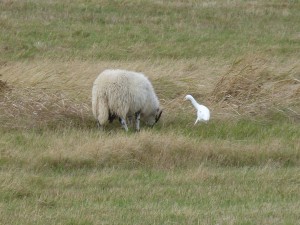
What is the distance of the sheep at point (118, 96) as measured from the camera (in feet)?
39.3

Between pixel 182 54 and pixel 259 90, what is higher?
pixel 259 90

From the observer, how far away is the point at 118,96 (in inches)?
471

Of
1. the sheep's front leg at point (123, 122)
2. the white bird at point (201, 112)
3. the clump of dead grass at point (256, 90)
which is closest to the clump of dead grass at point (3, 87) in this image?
the sheep's front leg at point (123, 122)

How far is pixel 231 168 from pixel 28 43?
43.0ft

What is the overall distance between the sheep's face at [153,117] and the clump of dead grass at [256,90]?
1421 mm

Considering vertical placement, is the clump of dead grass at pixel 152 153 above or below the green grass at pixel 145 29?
above

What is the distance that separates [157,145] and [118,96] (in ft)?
5.42

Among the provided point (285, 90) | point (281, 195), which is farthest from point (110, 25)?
point (281, 195)

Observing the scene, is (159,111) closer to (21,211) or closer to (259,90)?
(259,90)

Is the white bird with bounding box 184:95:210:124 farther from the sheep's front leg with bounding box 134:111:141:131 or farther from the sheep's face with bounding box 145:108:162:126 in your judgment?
the sheep's front leg with bounding box 134:111:141:131

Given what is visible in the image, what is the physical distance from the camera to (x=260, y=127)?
1256 cm

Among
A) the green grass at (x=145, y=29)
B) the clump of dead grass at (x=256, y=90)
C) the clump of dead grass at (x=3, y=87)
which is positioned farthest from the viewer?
the green grass at (x=145, y=29)

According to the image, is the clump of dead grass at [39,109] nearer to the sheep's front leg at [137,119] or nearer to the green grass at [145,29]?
the sheep's front leg at [137,119]

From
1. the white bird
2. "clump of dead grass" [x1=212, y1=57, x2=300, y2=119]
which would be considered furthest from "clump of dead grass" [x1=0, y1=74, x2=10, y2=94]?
"clump of dead grass" [x1=212, y1=57, x2=300, y2=119]
